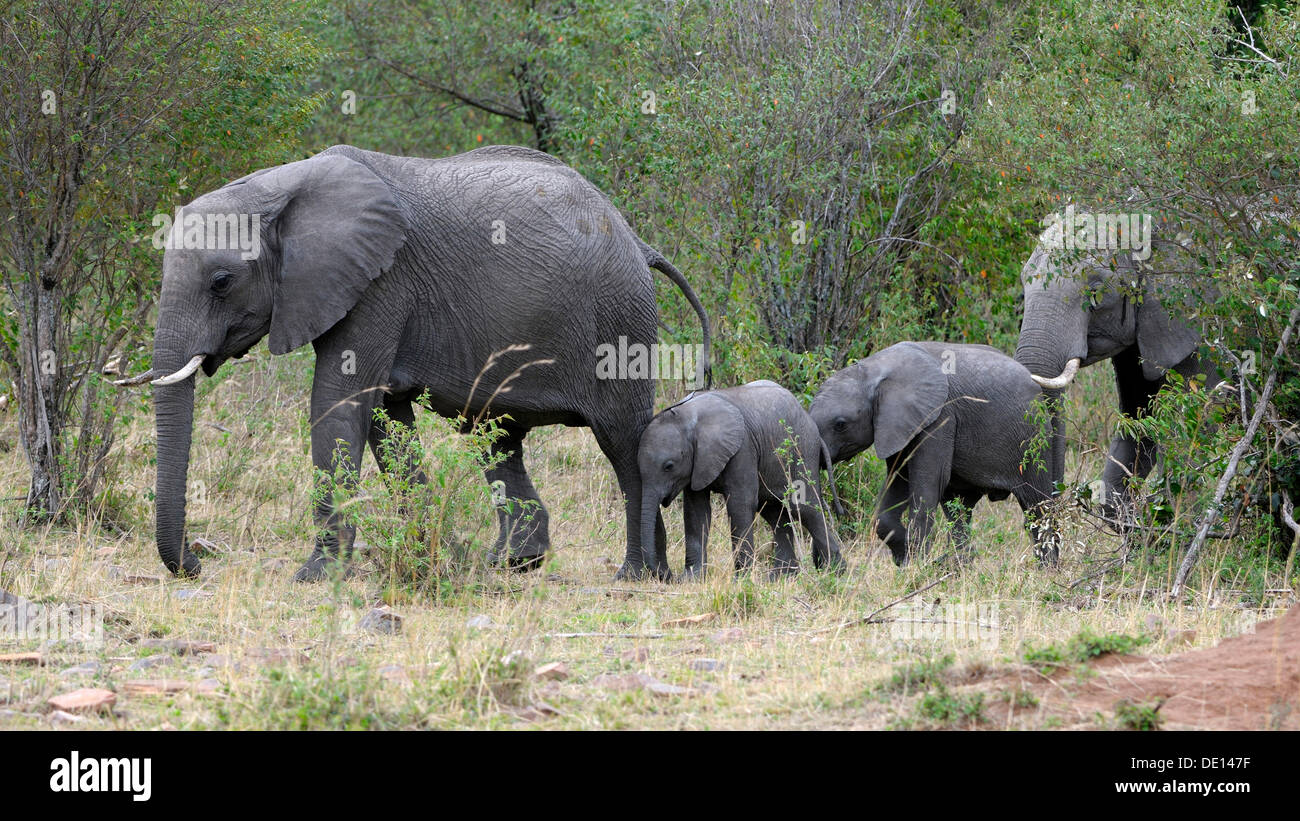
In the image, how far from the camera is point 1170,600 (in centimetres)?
850

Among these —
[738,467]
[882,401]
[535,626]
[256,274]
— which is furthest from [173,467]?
[882,401]

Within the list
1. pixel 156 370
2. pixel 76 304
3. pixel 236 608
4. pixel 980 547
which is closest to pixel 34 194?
pixel 76 304

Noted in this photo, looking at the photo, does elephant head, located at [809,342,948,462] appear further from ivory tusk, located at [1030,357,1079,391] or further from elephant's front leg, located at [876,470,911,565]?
ivory tusk, located at [1030,357,1079,391]

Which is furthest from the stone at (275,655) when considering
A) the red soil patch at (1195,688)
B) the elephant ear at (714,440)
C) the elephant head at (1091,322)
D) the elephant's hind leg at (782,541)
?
the elephant head at (1091,322)

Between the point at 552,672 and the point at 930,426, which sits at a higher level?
the point at 930,426

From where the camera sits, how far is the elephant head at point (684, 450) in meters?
9.77

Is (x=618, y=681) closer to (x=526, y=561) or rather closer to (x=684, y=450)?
(x=684, y=450)

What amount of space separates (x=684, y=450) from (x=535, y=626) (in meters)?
2.76

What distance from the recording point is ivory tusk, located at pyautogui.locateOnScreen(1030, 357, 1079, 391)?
424 inches

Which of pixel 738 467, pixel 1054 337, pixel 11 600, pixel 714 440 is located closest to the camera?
pixel 11 600

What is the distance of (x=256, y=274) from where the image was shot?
9.05m

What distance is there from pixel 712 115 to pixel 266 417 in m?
4.69

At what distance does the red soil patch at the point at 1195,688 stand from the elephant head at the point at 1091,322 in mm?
4472

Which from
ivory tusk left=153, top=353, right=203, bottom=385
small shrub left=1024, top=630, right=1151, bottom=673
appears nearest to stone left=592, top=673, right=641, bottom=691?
small shrub left=1024, top=630, right=1151, bottom=673
